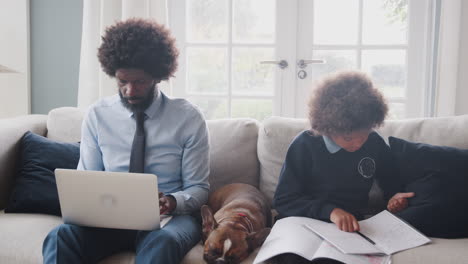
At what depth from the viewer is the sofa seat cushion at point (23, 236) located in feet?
5.62

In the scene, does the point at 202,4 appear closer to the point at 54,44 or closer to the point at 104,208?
the point at 54,44

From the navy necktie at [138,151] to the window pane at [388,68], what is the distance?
1.65 meters

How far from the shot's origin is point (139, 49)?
192 cm

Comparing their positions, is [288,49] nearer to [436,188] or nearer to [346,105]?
[346,105]

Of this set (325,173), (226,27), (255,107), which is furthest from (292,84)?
(325,173)

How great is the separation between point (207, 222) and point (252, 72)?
5.19 feet

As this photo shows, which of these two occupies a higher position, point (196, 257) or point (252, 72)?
point (252, 72)

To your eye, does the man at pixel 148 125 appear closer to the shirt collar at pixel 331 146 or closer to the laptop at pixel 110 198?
the laptop at pixel 110 198

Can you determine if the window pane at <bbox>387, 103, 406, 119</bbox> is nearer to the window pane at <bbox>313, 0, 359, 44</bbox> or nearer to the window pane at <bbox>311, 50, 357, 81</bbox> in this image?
the window pane at <bbox>311, 50, 357, 81</bbox>

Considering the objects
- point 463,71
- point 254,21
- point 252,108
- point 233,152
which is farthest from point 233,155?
point 463,71

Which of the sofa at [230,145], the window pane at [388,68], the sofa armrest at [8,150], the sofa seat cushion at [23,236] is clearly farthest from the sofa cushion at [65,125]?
the window pane at [388,68]

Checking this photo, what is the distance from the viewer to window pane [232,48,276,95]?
3105 mm

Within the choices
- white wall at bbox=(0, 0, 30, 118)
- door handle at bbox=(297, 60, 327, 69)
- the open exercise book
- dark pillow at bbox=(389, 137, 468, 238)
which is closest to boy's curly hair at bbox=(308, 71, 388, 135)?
dark pillow at bbox=(389, 137, 468, 238)

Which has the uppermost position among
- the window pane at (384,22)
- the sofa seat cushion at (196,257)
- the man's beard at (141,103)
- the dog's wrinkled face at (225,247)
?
the window pane at (384,22)
